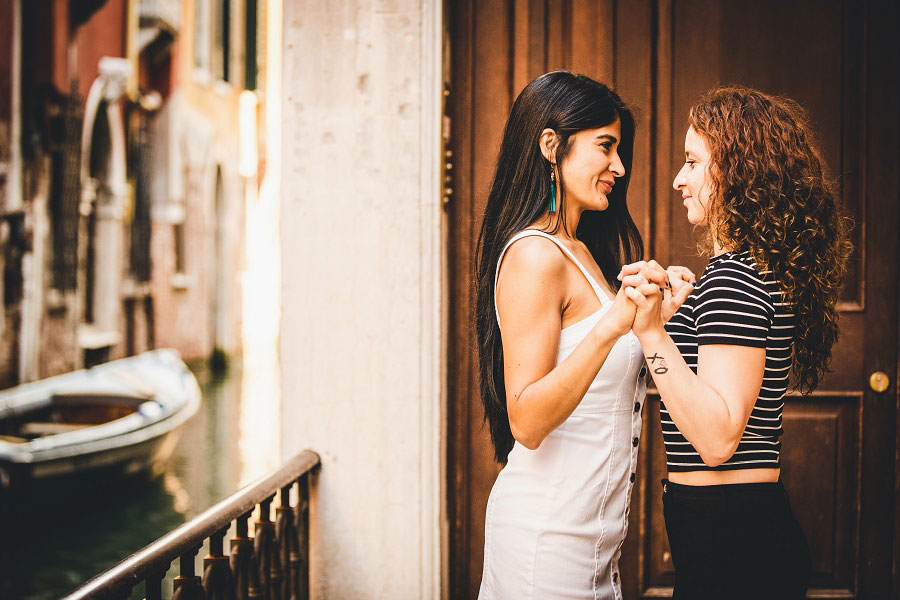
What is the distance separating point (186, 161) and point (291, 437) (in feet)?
43.3

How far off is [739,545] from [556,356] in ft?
1.63

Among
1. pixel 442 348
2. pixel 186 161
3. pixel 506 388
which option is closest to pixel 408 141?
pixel 442 348

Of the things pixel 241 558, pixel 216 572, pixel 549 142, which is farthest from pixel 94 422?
pixel 549 142

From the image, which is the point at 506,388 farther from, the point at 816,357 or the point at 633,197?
the point at 633,197

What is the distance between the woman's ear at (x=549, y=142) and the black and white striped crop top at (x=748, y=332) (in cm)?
40

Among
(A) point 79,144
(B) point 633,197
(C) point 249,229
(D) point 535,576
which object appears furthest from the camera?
(C) point 249,229

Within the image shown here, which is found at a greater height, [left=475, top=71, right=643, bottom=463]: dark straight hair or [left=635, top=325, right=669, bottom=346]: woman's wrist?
[left=475, top=71, right=643, bottom=463]: dark straight hair

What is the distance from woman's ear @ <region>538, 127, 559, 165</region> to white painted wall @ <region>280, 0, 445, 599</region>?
2.93 feet

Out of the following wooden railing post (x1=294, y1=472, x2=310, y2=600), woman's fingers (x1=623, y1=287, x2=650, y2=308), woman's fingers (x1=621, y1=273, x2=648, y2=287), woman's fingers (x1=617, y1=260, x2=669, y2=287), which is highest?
woman's fingers (x1=617, y1=260, x2=669, y2=287)

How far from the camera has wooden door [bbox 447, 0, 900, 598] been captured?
2.62 meters

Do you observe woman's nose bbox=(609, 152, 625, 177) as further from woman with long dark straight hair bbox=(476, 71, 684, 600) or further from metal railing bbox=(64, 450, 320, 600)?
metal railing bbox=(64, 450, 320, 600)

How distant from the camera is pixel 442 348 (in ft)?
8.39

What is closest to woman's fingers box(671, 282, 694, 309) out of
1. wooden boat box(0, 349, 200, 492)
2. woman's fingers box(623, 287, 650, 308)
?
woman's fingers box(623, 287, 650, 308)

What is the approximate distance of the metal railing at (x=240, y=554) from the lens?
1.55m
